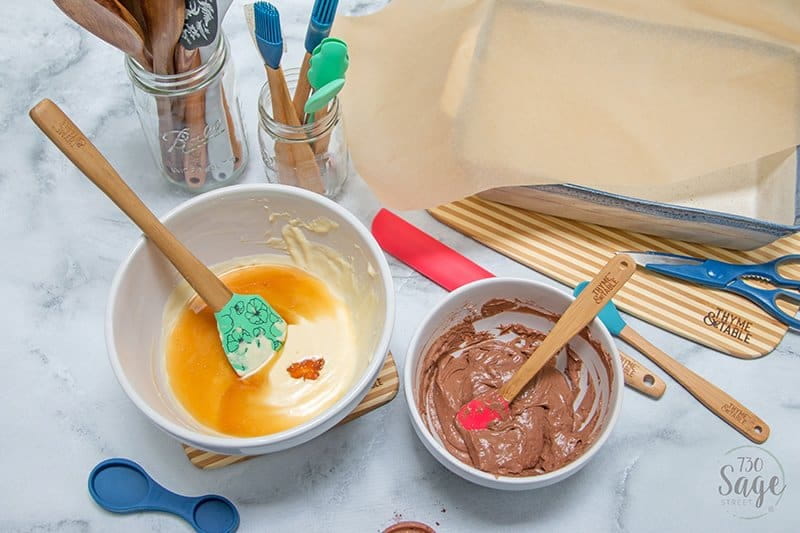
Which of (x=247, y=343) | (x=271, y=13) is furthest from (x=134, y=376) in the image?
(x=271, y=13)

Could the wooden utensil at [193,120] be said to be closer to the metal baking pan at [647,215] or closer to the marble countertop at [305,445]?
the marble countertop at [305,445]

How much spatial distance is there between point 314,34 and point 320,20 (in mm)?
22

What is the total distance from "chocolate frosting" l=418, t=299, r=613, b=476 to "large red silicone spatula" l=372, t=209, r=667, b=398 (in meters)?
0.08

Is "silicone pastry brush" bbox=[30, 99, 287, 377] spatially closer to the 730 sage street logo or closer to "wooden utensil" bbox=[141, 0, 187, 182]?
"wooden utensil" bbox=[141, 0, 187, 182]

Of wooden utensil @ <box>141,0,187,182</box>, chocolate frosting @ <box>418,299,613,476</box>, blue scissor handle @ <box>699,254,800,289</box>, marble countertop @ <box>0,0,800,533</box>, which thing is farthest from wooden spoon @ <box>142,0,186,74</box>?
blue scissor handle @ <box>699,254,800,289</box>

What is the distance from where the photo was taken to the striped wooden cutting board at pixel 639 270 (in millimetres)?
944

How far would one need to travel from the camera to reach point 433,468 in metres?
0.88

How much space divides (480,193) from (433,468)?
0.34m

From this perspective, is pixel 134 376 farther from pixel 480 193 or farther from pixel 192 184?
pixel 480 193

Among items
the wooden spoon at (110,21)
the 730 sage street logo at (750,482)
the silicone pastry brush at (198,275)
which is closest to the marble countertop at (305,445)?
the 730 sage street logo at (750,482)

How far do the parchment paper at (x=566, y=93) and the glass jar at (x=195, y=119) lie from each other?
5.8 inches

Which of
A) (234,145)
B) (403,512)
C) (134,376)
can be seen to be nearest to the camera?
(134,376)

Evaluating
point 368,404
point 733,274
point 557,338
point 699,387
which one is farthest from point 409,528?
point 733,274

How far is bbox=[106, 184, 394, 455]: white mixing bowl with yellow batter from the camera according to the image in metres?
0.74
